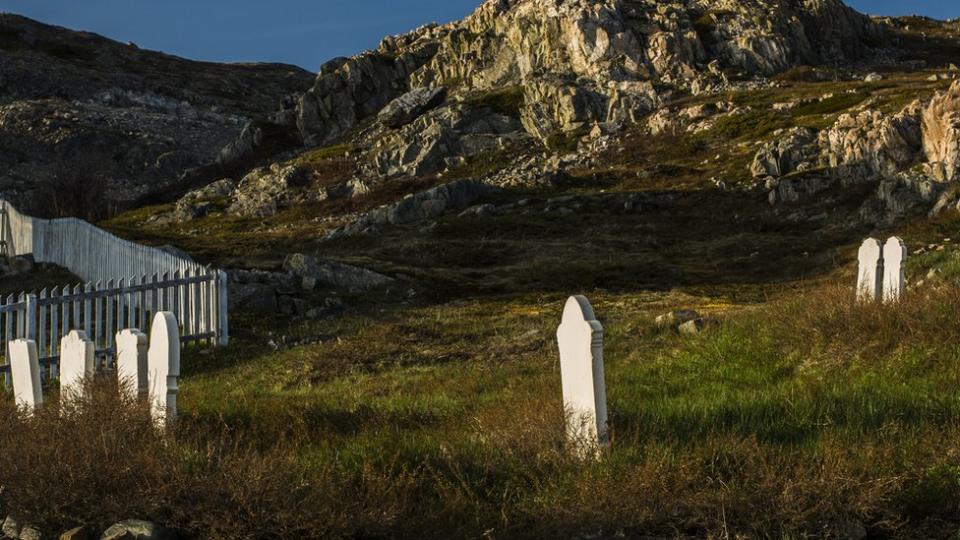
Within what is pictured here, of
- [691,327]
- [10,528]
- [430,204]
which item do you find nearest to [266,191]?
[430,204]

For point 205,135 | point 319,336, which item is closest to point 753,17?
point 205,135

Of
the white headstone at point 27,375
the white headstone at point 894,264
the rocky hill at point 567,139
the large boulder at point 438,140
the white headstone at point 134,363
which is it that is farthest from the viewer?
the large boulder at point 438,140

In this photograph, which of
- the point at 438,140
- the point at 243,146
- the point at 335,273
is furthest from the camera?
the point at 243,146

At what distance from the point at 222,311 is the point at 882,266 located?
468 inches

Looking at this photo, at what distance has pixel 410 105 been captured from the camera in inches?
3578

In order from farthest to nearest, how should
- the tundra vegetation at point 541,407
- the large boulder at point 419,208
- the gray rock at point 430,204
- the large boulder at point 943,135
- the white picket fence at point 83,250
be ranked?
1. the gray rock at point 430,204
2. the large boulder at point 419,208
3. the large boulder at point 943,135
4. the white picket fence at point 83,250
5. the tundra vegetation at point 541,407

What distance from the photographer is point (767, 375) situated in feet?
33.7

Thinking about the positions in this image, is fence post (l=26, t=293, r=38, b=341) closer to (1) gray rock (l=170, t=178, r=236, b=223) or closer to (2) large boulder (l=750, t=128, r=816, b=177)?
(2) large boulder (l=750, t=128, r=816, b=177)

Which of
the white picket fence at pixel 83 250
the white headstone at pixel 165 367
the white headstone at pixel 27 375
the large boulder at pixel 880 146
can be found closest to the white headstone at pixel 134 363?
the white headstone at pixel 165 367

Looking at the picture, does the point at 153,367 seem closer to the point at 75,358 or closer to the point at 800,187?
the point at 75,358

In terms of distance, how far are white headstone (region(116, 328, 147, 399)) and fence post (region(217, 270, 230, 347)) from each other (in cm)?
1031

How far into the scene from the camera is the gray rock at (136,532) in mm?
5891

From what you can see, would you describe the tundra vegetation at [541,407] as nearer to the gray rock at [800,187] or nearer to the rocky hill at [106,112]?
the gray rock at [800,187]

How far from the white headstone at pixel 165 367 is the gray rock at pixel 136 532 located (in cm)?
194
